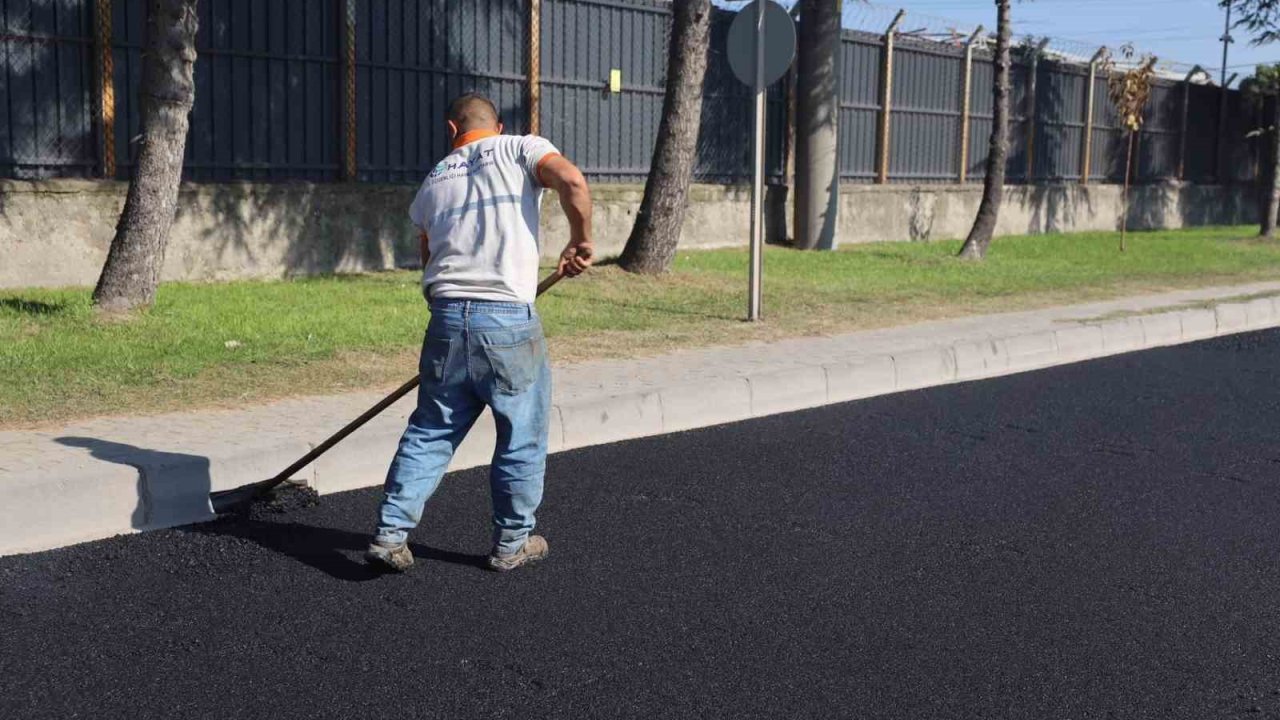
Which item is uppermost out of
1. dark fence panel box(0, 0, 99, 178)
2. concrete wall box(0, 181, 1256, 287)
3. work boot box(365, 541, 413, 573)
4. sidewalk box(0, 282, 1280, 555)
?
dark fence panel box(0, 0, 99, 178)

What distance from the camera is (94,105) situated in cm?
1137

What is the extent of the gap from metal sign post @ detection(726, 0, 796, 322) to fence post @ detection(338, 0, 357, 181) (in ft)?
13.1

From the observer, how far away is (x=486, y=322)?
469cm

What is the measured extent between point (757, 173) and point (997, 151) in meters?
7.10

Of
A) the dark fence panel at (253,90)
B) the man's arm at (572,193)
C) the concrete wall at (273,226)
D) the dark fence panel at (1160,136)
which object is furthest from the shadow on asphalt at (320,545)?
the dark fence panel at (1160,136)

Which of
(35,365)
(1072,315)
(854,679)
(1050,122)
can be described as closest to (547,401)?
(854,679)

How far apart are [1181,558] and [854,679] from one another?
1.85 m

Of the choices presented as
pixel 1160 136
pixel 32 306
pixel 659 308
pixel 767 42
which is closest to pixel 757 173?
pixel 767 42

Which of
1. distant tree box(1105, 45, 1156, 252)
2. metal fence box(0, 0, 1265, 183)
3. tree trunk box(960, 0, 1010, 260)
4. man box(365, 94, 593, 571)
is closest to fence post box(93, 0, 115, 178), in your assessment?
metal fence box(0, 0, 1265, 183)

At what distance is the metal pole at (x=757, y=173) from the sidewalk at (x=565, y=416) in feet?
2.64

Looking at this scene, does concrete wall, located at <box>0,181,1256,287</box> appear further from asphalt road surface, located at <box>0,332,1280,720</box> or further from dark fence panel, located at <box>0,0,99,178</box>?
asphalt road surface, located at <box>0,332,1280,720</box>

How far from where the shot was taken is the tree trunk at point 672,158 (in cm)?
1256

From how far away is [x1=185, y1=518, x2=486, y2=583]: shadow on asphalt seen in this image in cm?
487

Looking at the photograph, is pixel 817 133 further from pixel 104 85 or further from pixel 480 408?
pixel 480 408
